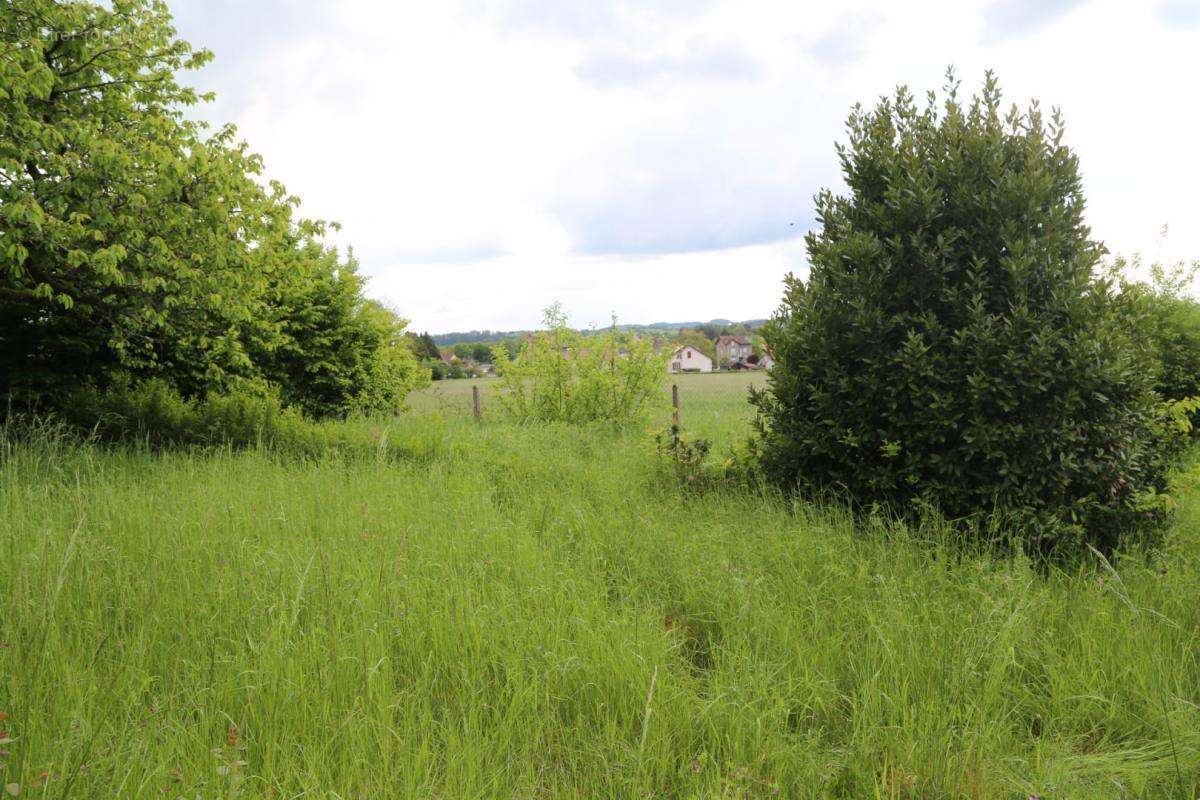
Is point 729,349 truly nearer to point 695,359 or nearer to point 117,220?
point 695,359

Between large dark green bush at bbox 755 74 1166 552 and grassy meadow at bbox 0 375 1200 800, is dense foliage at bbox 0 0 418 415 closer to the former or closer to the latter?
grassy meadow at bbox 0 375 1200 800

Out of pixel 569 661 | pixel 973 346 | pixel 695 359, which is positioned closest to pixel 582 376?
pixel 973 346

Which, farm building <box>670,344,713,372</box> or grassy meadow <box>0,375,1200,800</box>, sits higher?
farm building <box>670,344,713,372</box>

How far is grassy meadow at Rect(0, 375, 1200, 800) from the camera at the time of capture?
240 centimetres

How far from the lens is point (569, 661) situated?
9.69ft

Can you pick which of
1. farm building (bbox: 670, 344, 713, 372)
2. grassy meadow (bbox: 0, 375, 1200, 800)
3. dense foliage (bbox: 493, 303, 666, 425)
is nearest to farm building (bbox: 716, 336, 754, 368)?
farm building (bbox: 670, 344, 713, 372)

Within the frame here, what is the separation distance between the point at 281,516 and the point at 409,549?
3.62 feet

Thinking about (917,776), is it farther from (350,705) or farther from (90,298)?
(90,298)

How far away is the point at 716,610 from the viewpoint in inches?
145

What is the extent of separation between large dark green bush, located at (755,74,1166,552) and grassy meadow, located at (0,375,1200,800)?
1.57 ft

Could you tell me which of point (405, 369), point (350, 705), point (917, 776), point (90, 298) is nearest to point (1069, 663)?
point (917, 776)

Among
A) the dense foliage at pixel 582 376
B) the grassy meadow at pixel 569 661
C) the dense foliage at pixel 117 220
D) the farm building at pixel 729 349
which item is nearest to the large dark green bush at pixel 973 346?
the grassy meadow at pixel 569 661

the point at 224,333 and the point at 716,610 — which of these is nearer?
the point at 716,610

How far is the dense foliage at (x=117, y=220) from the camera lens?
691cm
